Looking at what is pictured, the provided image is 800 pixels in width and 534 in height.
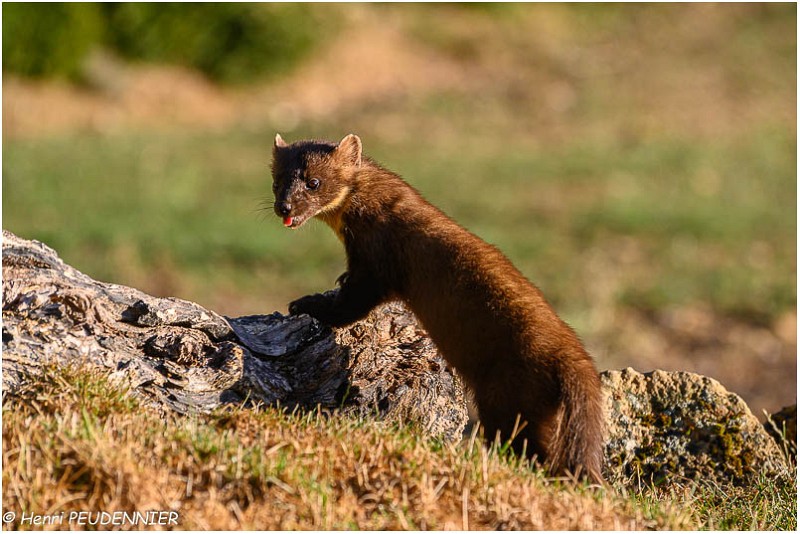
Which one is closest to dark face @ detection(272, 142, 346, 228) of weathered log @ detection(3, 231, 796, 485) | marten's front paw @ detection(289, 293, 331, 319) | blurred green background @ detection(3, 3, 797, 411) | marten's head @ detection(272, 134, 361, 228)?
marten's head @ detection(272, 134, 361, 228)

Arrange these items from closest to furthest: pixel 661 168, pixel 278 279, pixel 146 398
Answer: pixel 146 398 < pixel 278 279 < pixel 661 168

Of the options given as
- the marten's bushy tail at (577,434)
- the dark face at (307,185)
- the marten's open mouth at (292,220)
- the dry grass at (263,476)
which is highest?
the dark face at (307,185)

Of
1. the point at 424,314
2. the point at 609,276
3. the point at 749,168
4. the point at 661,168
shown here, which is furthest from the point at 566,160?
the point at 424,314

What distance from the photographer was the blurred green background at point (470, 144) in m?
15.2

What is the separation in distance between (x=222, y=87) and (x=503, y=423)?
2145cm

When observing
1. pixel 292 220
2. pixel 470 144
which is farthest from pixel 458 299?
pixel 470 144

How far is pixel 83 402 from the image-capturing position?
14.9 feet

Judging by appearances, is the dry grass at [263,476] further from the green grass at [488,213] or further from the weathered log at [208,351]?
the green grass at [488,213]

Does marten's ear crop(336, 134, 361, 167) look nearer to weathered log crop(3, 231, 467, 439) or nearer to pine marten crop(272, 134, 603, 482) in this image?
pine marten crop(272, 134, 603, 482)

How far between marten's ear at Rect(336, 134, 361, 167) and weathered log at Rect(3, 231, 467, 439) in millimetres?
845

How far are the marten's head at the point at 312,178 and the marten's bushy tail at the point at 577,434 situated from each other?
1682 mm

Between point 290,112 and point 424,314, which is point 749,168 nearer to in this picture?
point 290,112

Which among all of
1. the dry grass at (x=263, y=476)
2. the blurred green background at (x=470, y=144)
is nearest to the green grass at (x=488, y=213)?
the blurred green background at (x=470, y=144)

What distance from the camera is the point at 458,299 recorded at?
5.43 m
